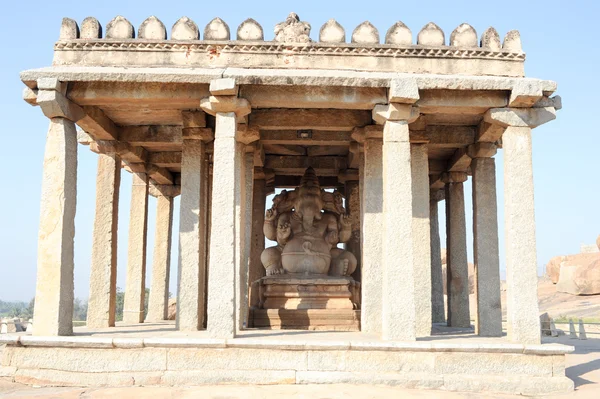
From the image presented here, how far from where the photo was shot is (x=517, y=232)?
10500 millimetres

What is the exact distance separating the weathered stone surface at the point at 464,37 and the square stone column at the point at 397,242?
2021mm

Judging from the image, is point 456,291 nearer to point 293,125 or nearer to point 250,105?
point 293,125

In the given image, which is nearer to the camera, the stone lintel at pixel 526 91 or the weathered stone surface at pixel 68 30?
the stone lintel at pixel 526 91

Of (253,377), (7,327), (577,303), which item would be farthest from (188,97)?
(577,303)

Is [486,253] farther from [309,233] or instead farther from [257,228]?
[257,228]

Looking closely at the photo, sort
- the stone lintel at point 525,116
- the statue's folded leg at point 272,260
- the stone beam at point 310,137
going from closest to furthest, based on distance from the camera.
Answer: the stone lintel at point 525,116
the stone beam at point 310,137
the statue's folded leg at point 272,260

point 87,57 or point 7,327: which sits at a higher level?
point 87,57

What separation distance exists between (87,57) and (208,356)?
5.80 meters

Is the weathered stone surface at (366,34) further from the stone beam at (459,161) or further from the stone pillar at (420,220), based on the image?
the stone beam at (459,161)

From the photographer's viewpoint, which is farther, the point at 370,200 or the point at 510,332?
the point at 370,200

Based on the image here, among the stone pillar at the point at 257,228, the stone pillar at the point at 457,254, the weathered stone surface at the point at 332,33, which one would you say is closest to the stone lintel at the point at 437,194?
the stone pillar at the point at 457,254

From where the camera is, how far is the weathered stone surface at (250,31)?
11.2 metres

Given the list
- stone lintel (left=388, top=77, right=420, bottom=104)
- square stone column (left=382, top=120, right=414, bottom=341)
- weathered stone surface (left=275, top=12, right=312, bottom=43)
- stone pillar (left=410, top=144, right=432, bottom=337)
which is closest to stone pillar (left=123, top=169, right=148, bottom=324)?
weathered stone surface (left=275, top=12, right=312, bottom=43)

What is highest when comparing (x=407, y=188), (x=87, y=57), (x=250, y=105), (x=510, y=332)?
(x=87, y=57)
